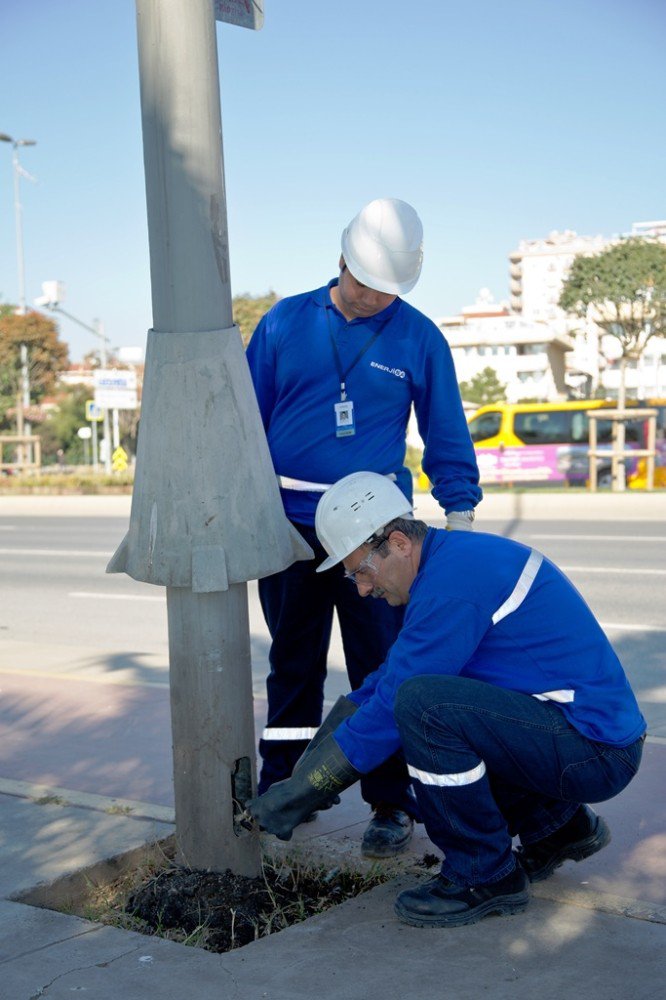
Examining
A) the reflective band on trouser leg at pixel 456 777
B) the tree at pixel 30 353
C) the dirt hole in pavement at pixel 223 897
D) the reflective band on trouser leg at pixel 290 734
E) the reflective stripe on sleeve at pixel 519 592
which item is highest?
the tree at pixel 30 353

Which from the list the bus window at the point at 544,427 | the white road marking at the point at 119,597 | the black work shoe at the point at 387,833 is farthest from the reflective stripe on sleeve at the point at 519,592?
the bus window at the point at 544,427

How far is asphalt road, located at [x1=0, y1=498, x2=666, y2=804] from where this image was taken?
16.6 ft

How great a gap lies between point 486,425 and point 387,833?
75.4 feet

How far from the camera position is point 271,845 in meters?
3.78

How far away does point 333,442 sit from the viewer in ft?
12.8

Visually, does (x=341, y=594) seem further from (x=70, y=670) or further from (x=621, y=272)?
(x=621, y=272)

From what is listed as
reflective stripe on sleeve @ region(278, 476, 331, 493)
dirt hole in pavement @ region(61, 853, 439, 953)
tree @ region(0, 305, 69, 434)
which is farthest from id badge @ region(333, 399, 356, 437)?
tree @ region(0, 305, 69, 434)

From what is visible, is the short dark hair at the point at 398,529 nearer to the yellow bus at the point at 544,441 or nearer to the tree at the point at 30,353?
the yellow bus at the point at 544,441

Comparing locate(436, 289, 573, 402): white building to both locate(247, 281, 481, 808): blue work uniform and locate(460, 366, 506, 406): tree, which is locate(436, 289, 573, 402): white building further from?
locate(247, 281, 481, 808): blue work uniform

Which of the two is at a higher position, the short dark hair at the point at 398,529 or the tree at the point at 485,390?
the tree at the point at 485,390

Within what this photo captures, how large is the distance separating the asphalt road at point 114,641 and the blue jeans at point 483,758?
1.51m

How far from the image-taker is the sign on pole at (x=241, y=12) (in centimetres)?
343

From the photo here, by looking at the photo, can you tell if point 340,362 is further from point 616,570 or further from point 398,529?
point 616,570

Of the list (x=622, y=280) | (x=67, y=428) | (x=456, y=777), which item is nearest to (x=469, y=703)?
(x=456, y=777)
